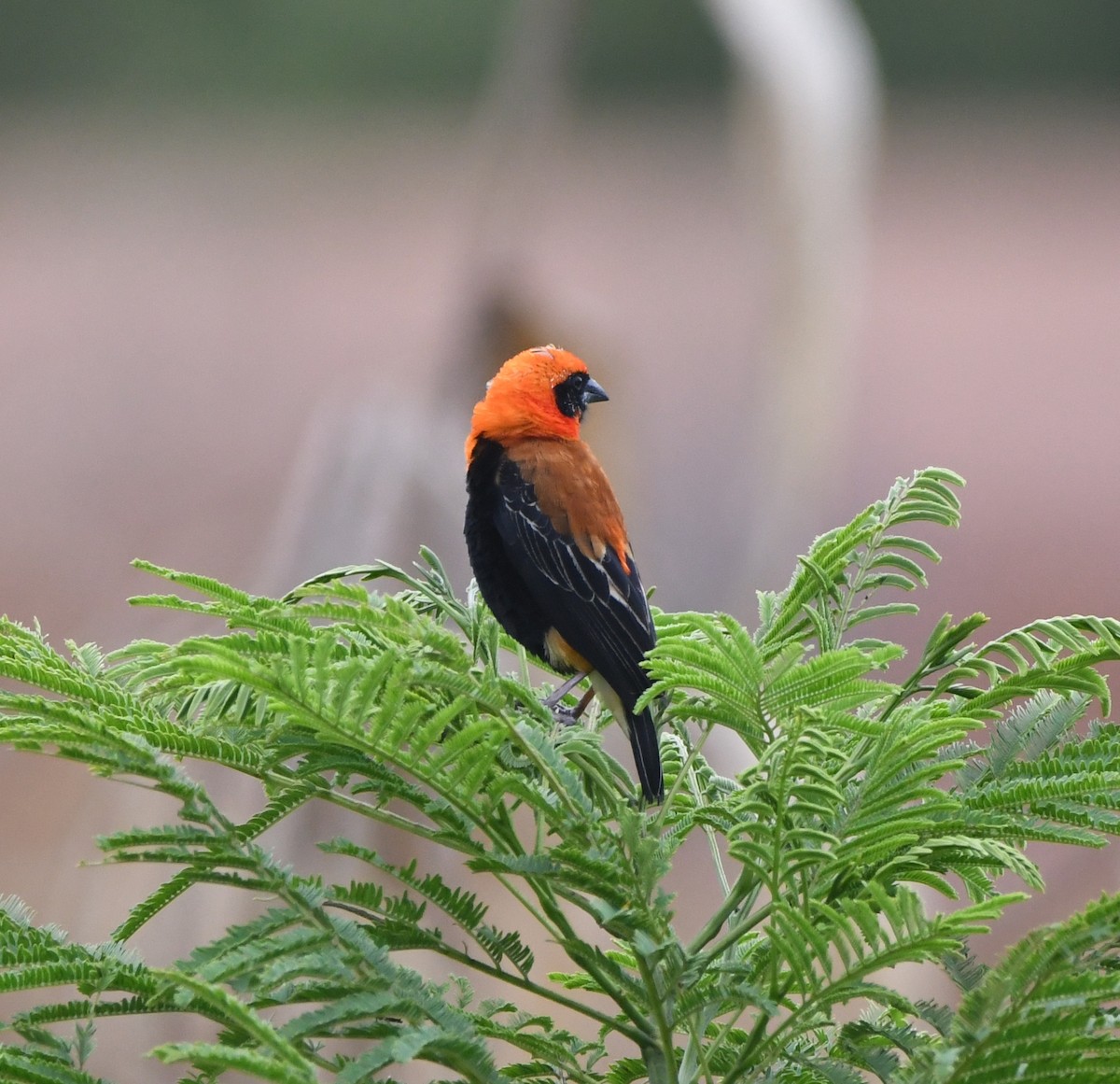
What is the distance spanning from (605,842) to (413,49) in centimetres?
3037

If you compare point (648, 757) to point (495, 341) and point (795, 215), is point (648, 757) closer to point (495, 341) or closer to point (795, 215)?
point (495, 341)

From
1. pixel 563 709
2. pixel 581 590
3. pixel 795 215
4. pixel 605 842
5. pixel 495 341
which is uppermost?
pixel 795 215

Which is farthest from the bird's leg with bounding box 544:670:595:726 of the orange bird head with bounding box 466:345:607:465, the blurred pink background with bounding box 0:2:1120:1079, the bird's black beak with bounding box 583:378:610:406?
the blurred pink background with bounding box 0:2:1120:1079

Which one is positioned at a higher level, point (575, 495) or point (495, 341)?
point (495, 341)

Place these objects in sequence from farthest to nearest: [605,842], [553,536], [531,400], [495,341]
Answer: [495,341]
[531,400]
[553,536]
[605,842]

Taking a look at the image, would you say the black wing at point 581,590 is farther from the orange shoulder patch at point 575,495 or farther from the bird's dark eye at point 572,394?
the bird's dark eye at point 572,394

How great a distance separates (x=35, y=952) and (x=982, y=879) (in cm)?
100

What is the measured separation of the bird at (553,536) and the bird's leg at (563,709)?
0.07 ft

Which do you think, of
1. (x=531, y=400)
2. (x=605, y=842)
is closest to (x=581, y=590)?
(x=531, y=400)

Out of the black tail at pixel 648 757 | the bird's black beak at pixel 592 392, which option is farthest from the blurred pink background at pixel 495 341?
the black tail at pixel 648 757

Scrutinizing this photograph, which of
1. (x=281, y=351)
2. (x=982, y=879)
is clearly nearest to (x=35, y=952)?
(x=982, y=879)

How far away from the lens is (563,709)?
248 centimetres

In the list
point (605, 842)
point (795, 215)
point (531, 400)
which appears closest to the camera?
point (605, 842)

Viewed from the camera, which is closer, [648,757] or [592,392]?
[648,757]
